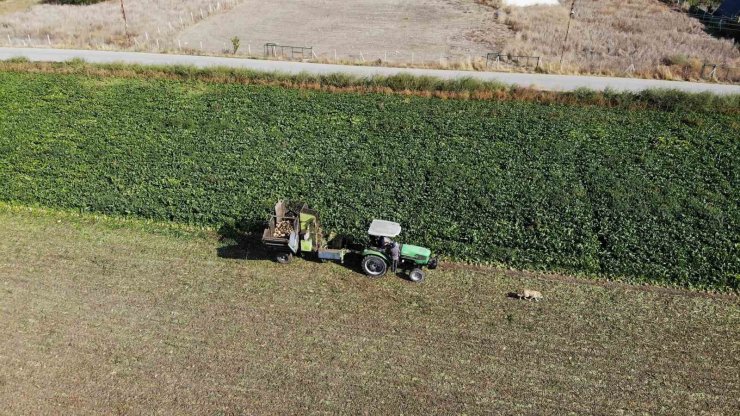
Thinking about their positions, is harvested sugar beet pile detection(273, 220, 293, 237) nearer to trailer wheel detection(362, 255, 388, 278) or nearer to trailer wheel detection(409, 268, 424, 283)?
trailer wheel detection(362, 255, 388, 278)

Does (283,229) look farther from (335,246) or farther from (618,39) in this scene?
(618,39)

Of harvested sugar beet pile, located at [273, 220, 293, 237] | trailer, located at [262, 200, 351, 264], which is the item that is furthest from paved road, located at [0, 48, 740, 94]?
harvested sugar beet pile, located at [273, 220, 293, 237]

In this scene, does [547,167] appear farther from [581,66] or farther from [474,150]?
[581,66]

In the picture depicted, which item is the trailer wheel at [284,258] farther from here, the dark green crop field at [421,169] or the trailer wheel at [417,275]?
Result: the trailer wheel at [417,275]

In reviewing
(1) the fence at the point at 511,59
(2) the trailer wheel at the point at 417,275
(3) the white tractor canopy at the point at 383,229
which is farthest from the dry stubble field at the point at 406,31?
(2) the trailer wheel at the point at 417,275

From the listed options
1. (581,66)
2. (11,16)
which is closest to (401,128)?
(581,66)

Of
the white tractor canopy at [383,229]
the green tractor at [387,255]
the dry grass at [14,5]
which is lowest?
the green tractor at [387,255]
